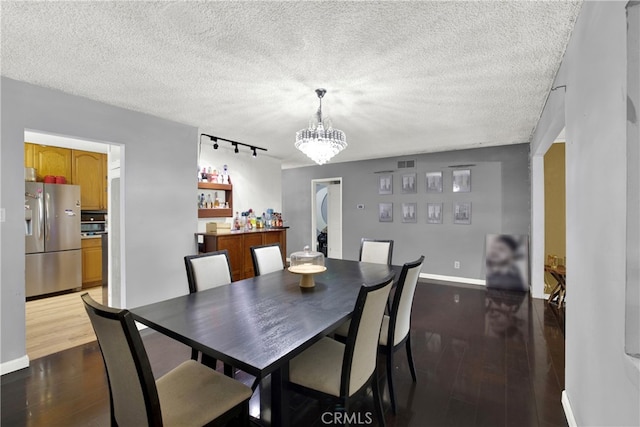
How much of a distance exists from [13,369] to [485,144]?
608cm

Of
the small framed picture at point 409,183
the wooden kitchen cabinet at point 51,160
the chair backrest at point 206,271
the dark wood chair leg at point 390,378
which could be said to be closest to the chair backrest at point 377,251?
the dark wood chair leg at point 390,378

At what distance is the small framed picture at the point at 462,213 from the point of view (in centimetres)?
491

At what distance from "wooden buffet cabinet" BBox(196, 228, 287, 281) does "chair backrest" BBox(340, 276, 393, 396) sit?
214 cm

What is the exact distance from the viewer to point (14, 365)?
7.50ft

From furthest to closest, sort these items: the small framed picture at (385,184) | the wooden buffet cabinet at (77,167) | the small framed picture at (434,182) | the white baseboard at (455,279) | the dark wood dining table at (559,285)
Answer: the small framed picture at (385,184) < the small framed picture at (434,182) < the white baseboard at (455,279) < the wooden buffet cabinet at (77,167) < the dark wood dining table at (559,285)

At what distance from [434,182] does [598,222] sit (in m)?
4.04

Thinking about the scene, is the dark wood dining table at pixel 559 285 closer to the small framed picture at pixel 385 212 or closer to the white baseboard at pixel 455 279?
the white baseboard at pixel 455 279

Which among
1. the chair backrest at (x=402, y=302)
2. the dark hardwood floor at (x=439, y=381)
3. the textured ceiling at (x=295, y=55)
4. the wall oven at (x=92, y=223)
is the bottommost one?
the dark hardwood floor at (x=439, y=381)

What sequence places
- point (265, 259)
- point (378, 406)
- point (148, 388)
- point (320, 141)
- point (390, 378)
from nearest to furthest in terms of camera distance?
point (148, 388) → point (378, 406) → point (390, 378) → point (320, 141) → point (265, 259)

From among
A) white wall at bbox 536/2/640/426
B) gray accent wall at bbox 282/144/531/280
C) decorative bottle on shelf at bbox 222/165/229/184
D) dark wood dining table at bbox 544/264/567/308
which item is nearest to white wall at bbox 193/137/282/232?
decorative bottle on shelf at bbox 222/165/229/184

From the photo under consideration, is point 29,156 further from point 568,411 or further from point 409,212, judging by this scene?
point 568,411

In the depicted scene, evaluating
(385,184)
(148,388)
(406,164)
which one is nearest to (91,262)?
(148,388)

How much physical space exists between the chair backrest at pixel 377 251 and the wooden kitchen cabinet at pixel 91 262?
14.8 feet

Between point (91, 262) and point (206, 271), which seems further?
point (91, 262)
